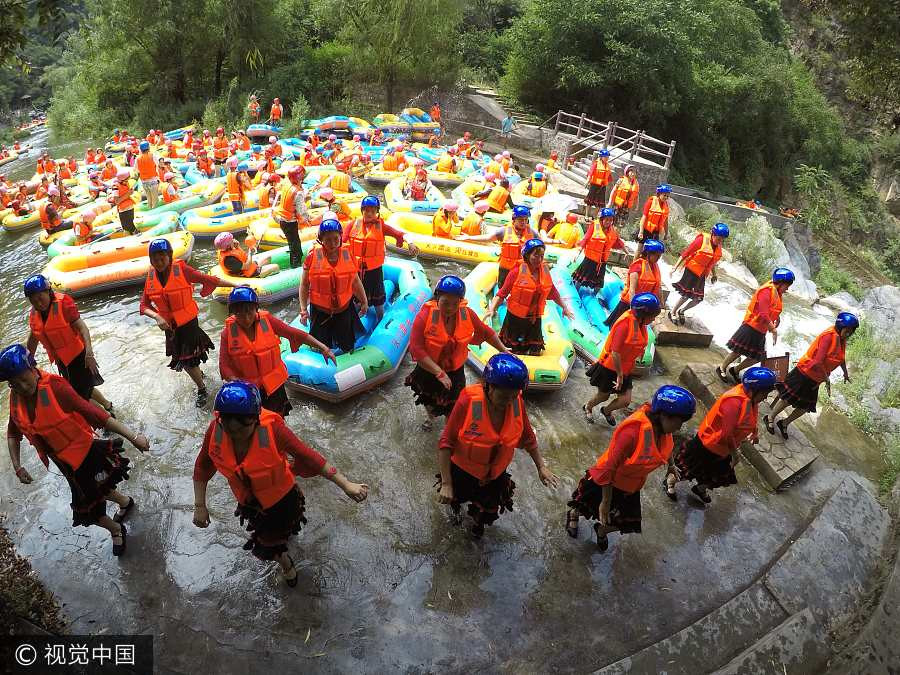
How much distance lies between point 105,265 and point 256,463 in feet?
22.6

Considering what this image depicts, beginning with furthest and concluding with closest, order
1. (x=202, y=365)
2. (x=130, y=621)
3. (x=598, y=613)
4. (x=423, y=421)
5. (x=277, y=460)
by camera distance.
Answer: (x=202, y=365)
(x=423, y=421)
(x=598, y=613)
(x=130, y=621)
(x=277, y=460)

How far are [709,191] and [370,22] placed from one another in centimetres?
1489

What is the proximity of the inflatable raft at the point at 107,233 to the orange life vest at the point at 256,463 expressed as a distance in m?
7.51

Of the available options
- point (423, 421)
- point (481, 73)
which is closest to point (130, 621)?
point (423, 421)

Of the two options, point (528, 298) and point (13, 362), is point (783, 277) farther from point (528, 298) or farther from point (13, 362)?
point (13, 362)

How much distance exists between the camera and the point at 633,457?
3000 mm

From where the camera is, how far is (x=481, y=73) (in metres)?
23.9

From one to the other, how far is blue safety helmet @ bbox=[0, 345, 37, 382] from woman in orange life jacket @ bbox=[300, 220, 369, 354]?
2.14m

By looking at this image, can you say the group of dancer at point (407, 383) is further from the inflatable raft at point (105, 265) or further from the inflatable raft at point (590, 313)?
the inflatable raft at point (105, 265)

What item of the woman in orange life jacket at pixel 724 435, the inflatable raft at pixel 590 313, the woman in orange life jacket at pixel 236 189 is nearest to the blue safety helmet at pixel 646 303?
the woman in orange life jacket at pixel 724 435

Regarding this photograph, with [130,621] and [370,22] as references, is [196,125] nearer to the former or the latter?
[370,22]

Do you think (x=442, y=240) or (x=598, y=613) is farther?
(x=442, y=240)

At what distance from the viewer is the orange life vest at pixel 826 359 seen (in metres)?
4.61

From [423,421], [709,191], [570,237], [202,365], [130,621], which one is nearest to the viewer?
[130,621]
